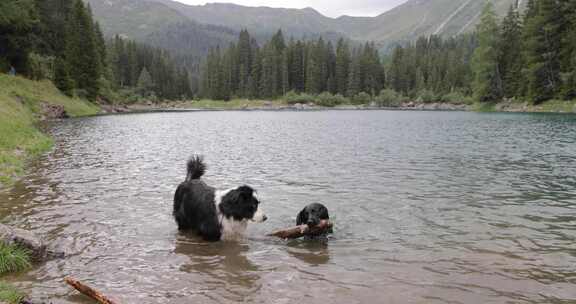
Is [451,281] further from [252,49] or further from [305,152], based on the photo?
[252,49]

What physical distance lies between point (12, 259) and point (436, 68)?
157433mm

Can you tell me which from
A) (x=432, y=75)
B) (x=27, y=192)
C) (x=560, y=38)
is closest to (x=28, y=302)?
(x=27, y=192)

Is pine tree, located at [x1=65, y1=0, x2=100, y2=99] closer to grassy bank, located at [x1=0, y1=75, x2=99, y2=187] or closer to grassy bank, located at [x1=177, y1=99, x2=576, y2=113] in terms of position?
grassy bank, located at [x1=0, y1=75, x2=99, y2=187]

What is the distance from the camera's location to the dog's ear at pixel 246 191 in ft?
29.6

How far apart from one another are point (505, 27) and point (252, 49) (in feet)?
347

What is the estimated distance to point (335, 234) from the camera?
34.5 feet

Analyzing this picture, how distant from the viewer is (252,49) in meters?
179

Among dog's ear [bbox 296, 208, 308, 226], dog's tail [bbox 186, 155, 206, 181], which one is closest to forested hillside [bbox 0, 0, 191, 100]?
dog's tail [bbox 186, 155, 206, 181]

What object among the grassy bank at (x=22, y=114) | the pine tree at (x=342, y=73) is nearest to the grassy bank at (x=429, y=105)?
the pine tree at (x=342, y=73)

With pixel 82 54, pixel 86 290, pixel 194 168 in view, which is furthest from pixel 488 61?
pixel 86 290

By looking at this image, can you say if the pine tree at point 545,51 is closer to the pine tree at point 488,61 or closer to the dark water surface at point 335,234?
the pine tree at point 488,61

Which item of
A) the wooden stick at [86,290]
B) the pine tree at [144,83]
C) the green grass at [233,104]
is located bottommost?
the wooden stick at [86,290]

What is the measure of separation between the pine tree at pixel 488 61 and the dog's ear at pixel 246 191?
294 ft

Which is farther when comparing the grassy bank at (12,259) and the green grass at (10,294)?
the grassy bank at (12,259)
